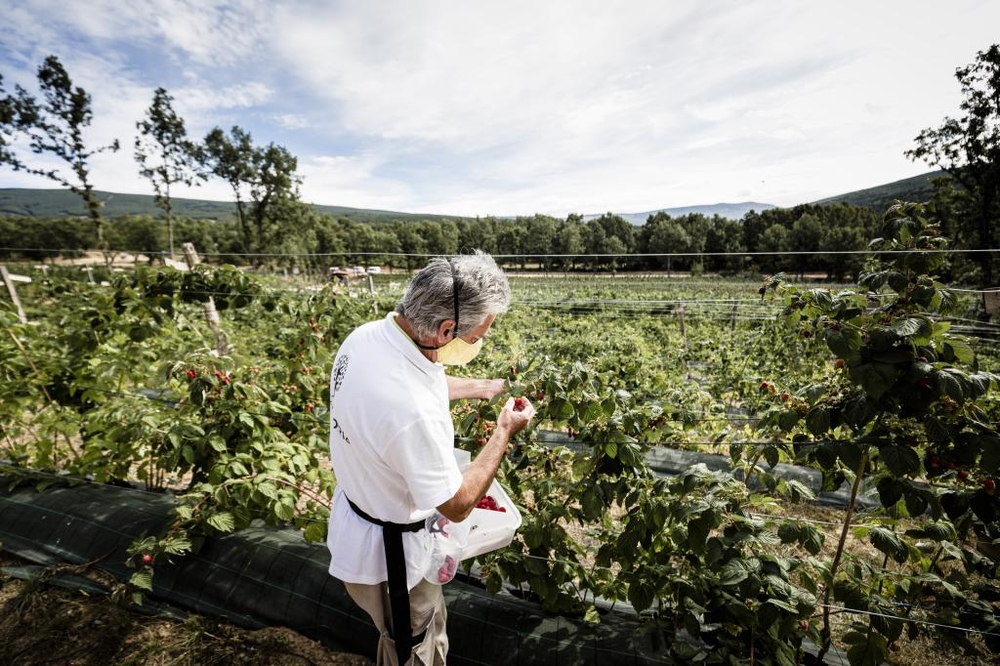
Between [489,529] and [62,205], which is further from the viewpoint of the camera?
[62,205]

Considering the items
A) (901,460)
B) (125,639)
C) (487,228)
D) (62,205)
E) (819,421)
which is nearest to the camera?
(901,460)

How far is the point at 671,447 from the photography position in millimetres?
2379

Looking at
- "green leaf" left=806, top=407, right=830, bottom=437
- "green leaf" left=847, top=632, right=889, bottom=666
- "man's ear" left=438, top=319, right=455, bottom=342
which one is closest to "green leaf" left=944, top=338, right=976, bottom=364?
"green leaf" left=806, top=407, right=830, bottom=437

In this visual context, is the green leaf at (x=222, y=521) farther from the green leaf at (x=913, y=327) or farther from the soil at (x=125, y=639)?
the green leaf at (x=913, y=327)

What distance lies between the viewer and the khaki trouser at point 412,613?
158cm

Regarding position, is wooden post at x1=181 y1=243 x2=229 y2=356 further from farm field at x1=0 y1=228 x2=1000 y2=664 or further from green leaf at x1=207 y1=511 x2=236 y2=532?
green leaf at x1=207 y1=511 x2=236 y2=532

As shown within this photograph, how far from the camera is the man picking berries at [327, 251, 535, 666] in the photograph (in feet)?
4.30

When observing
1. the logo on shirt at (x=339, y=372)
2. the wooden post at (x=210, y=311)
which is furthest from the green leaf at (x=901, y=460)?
the wooden post at (x=210, y=311)

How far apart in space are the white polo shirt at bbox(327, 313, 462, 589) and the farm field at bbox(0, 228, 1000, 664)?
23.4 inches

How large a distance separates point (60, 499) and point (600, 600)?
12.7 feet

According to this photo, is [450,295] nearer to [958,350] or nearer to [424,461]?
[424,461]

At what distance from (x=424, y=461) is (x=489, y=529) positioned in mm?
549

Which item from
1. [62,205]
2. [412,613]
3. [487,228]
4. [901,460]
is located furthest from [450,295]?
[62,205]

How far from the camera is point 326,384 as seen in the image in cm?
341
